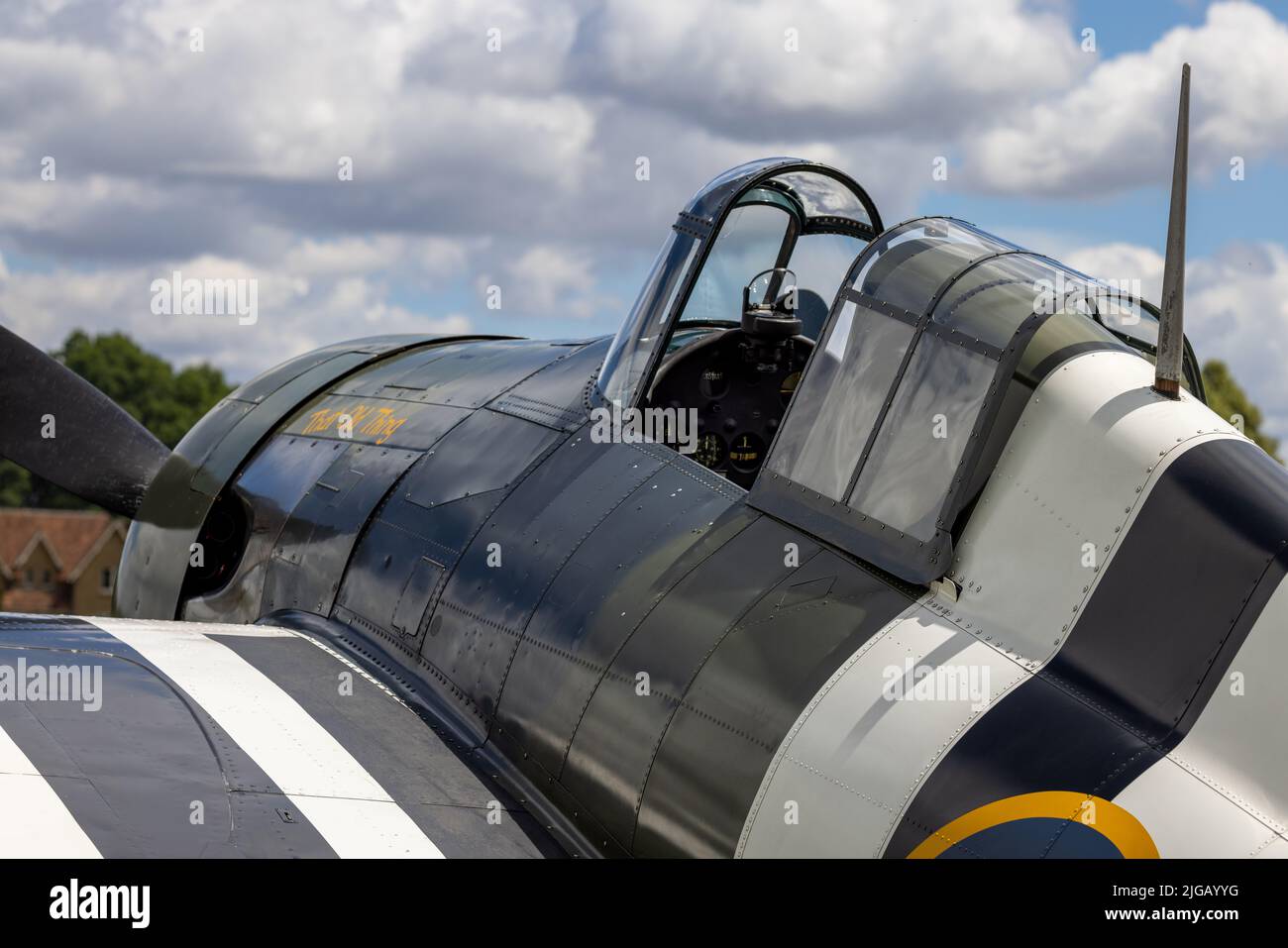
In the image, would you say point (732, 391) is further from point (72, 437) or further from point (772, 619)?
point (72, 437)

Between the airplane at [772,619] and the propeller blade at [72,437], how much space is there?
111 inches

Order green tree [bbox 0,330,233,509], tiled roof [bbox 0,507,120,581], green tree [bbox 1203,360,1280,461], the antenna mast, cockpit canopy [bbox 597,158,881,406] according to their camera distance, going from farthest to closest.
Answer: green tree [bbox 0,330,233,509]
tiled roof [bbox 0,507,120,581]
green tree [bbox 1203,360,1280,461]
cockpit canopy [bbox 597,158,881,406]
the antenna mast

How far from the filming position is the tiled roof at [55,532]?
7838 cm

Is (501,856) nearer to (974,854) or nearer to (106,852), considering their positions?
(106,852)

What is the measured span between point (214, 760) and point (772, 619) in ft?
6.66

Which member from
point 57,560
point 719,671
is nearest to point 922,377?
point 719,671

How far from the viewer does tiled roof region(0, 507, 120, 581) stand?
78.4 meters

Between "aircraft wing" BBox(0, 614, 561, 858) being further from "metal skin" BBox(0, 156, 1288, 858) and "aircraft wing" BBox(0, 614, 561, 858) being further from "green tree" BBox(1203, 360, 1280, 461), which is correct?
"green tree" BBox(1203, 360, 1280, 461)

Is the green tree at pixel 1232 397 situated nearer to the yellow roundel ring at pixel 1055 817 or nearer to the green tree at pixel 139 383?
the yellow roundel ring at pixel 1055 817

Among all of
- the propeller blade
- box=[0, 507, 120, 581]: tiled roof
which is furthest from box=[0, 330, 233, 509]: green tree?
the propeller blade

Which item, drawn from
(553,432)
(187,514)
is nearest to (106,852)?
(553,432)

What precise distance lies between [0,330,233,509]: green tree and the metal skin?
3395 inches

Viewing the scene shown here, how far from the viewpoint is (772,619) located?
16.8 ft

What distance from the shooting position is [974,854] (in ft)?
14.0
